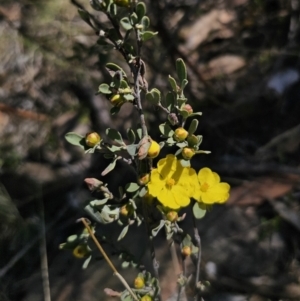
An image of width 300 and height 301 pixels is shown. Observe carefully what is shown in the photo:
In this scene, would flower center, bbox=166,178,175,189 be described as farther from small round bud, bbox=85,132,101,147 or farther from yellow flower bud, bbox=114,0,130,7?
yellow flower bud, bbox=114,0,130,7

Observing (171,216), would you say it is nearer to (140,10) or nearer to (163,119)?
(140,10)

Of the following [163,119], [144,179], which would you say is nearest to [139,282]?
[144,179]

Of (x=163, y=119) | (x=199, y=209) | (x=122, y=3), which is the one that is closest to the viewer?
(x=122, y=3)

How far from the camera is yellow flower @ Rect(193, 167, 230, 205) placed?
96 centimetres

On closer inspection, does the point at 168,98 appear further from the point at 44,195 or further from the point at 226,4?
the point at 226,4

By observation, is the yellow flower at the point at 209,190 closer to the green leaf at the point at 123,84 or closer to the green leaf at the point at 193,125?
the green leaf at the point at 193,125

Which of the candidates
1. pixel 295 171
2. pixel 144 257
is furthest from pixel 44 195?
pixel 295 171

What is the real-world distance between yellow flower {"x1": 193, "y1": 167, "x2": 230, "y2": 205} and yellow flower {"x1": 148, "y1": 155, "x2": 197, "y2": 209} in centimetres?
2

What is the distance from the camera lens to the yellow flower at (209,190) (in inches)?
38.0

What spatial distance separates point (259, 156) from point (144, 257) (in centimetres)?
54

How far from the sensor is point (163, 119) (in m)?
1.84

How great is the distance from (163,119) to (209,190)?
0.88m

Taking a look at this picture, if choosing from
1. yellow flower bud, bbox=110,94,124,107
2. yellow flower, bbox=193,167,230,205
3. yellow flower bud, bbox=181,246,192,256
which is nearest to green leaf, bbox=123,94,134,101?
yellow flower bud, bbox=110,94,124,107

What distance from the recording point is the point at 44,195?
188 cm
